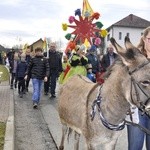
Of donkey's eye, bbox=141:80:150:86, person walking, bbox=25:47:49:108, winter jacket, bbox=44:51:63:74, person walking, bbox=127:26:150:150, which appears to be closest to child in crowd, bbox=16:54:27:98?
winter jacket, bbox=44:51:63:74

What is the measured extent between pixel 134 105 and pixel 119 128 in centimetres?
49

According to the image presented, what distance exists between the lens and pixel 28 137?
308 inches

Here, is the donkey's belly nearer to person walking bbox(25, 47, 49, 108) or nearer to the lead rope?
the lead rope

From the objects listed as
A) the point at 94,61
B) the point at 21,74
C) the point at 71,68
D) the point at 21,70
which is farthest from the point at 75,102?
the point at 21,70

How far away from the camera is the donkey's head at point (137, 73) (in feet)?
12.0

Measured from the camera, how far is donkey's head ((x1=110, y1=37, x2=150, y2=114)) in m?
3.66

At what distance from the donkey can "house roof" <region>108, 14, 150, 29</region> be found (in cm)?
8169

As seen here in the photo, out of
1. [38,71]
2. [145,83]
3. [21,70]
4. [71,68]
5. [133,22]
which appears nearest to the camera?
[145,83]

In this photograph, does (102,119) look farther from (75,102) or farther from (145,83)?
(75,102)

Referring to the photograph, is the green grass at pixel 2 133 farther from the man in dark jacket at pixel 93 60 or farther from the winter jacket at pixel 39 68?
the man in dark jacket at pixel 93 60

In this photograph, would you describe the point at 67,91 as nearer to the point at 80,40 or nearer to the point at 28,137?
the point at 28,137

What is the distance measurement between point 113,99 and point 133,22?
3339 inches

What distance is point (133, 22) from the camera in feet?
286

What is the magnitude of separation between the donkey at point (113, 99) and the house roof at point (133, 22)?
8169 centimetres
